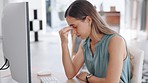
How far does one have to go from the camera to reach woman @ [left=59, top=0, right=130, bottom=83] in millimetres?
1187

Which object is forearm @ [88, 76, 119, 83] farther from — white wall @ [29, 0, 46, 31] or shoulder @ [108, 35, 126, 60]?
white wall @ [29, 0, 46, 31]

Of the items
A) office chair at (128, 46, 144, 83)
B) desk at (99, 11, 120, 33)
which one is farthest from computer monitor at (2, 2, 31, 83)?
desk at (99, 11, 120, 33)

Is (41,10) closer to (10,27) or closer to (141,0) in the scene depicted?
(141,0)

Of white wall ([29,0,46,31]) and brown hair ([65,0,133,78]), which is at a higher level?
white wall ([29,0,46,31])

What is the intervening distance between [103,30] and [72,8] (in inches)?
8.6

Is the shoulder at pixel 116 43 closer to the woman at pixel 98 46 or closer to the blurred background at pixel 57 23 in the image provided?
the woman at pixel 98 46

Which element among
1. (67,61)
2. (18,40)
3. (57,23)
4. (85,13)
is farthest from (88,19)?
(57,23)

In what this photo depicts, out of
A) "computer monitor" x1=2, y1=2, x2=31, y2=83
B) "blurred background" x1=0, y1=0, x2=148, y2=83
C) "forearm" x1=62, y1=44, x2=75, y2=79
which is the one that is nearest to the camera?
"computer monitor" x1=2, y1=2, x2=31, y2=83

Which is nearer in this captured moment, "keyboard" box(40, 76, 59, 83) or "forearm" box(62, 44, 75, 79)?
"keyboard" box(40, 76, 59, 83)

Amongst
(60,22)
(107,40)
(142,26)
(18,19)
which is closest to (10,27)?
(18,19)

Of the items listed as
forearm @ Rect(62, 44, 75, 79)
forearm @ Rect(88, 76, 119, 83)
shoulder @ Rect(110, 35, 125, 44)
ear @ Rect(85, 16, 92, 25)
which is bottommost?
forearm @ Rect(88, 76, 119, 83)

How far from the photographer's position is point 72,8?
1.25 meters

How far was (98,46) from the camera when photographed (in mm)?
1313

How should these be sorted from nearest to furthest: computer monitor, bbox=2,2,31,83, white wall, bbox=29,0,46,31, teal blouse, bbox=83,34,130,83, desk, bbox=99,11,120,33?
computer monitor, bbox=2,2,31,83
teal blouse, bbox=83,34,130,83
desk, bbox=99,11,120,33
white wall, bbox=29,0,46,31
